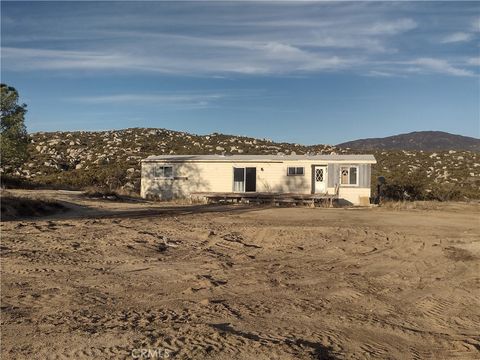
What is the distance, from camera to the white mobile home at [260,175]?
80.3ft

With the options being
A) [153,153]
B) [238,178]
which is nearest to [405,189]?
[238,178]

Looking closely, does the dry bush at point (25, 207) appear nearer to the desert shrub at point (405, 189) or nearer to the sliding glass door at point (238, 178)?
the sliding glass door at point (238, 178)

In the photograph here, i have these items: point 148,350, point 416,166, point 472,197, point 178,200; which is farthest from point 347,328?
point 416,166

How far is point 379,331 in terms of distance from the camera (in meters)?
5.91

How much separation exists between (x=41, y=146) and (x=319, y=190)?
3680 centimetres

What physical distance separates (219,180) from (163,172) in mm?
3102

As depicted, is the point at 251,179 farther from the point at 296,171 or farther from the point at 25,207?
the point at 25,207

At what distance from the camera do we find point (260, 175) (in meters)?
25.6

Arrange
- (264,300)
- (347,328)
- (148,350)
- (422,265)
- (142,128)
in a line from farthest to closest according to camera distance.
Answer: (142,128)
(422,265)
(264,300)
(347,328)
(148,350)

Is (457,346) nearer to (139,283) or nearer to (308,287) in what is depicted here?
(308,287)

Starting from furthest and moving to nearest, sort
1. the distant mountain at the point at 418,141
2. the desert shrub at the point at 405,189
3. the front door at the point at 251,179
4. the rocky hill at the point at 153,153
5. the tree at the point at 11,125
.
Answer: the distant mountain at the point at 418,141
the rocky hill at the point at 153,153
the desert shrub at the point at 405,189
the front door at the point at 251,179
the tree at the point at 11,125

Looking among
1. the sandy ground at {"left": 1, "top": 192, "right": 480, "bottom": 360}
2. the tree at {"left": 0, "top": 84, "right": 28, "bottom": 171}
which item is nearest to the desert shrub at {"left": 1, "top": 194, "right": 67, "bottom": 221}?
the sandy ground at {"left": 1, "top": 192, "right": 480, "bottom": 360}

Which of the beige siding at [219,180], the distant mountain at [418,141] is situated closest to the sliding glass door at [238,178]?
the beige siding at [219,180]

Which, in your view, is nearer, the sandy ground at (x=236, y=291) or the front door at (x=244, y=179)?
the sandy ground at (x=236, y=291)
